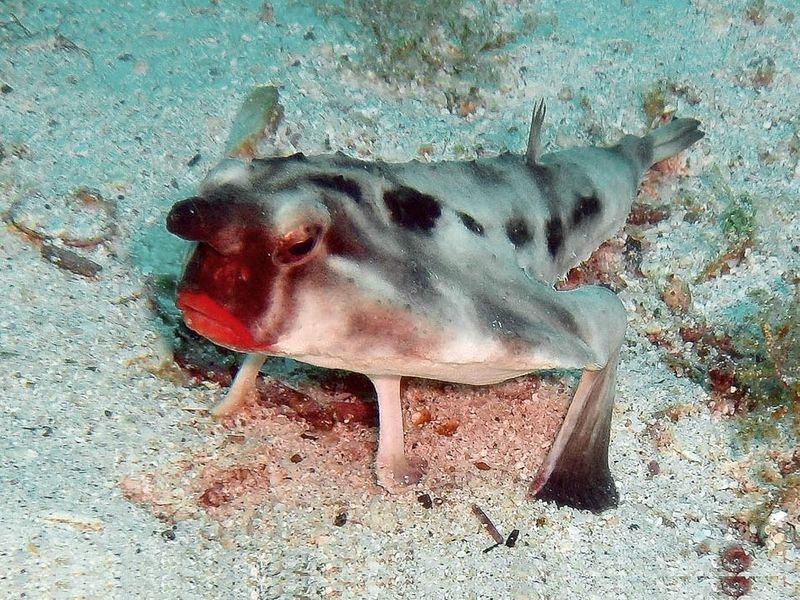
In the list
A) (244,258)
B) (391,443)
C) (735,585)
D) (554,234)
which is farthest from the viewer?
(554,234)

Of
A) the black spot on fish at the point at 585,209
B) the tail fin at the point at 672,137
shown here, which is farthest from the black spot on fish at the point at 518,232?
the tail fin at the point at 672,137

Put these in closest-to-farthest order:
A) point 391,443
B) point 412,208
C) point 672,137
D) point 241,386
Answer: point 412,208 → point 391,443 → point 241,386 → point 672,137

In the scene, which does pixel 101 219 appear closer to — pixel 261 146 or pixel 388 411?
pixel 261 146

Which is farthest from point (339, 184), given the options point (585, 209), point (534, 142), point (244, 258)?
point (585, 209)

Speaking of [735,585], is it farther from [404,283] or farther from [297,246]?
[297,246]

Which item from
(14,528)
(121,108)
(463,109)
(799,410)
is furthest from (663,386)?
(121,108)

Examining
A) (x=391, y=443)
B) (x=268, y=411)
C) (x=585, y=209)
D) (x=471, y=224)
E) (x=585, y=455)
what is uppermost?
(x=585, y=209)
